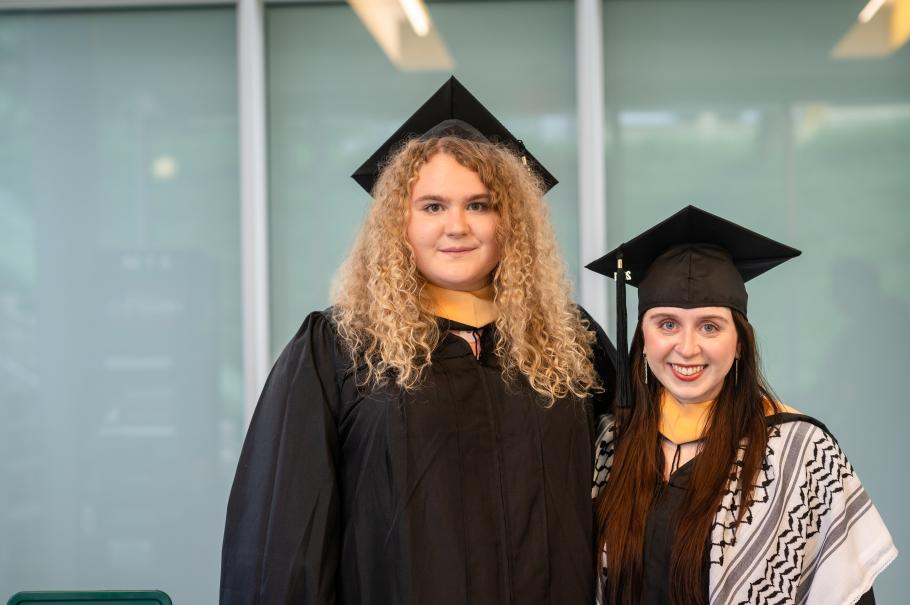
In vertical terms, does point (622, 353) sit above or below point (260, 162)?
below

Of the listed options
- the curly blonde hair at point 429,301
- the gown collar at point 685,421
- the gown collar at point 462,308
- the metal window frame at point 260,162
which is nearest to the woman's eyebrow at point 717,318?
the gown collar at point 685,421

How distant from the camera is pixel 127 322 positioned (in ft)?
13.7

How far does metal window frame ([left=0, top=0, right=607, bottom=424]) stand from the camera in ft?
13.2

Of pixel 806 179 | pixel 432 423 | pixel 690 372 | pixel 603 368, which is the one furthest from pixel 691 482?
pixel 806 179

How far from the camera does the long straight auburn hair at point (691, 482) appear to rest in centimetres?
232

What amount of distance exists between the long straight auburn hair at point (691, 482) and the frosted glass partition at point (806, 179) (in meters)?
1.61

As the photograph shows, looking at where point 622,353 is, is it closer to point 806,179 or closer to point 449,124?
point 449,124

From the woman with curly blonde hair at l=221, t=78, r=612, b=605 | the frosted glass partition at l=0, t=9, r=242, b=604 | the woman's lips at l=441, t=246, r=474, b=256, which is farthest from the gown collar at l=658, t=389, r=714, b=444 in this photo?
the frosted glass partition at l=0, t=9, r=242, b=604

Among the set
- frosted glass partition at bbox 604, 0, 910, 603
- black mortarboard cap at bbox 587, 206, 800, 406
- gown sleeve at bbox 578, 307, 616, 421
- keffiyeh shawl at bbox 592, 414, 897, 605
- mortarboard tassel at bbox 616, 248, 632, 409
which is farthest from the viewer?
frosted glass partition at bbox 604, 0, 910, 603

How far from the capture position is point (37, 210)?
4.17 m

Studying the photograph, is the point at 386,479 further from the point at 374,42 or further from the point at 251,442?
the point at 374,42

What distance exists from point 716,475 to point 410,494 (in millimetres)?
766

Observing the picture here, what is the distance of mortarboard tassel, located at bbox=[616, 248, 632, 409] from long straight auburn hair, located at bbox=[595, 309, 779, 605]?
0.05 metres

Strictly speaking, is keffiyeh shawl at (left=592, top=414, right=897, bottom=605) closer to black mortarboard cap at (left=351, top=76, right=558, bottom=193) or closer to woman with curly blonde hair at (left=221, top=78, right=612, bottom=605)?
woman with curly blonde hair at (left=221, top=78, right=612, bottom=605)
